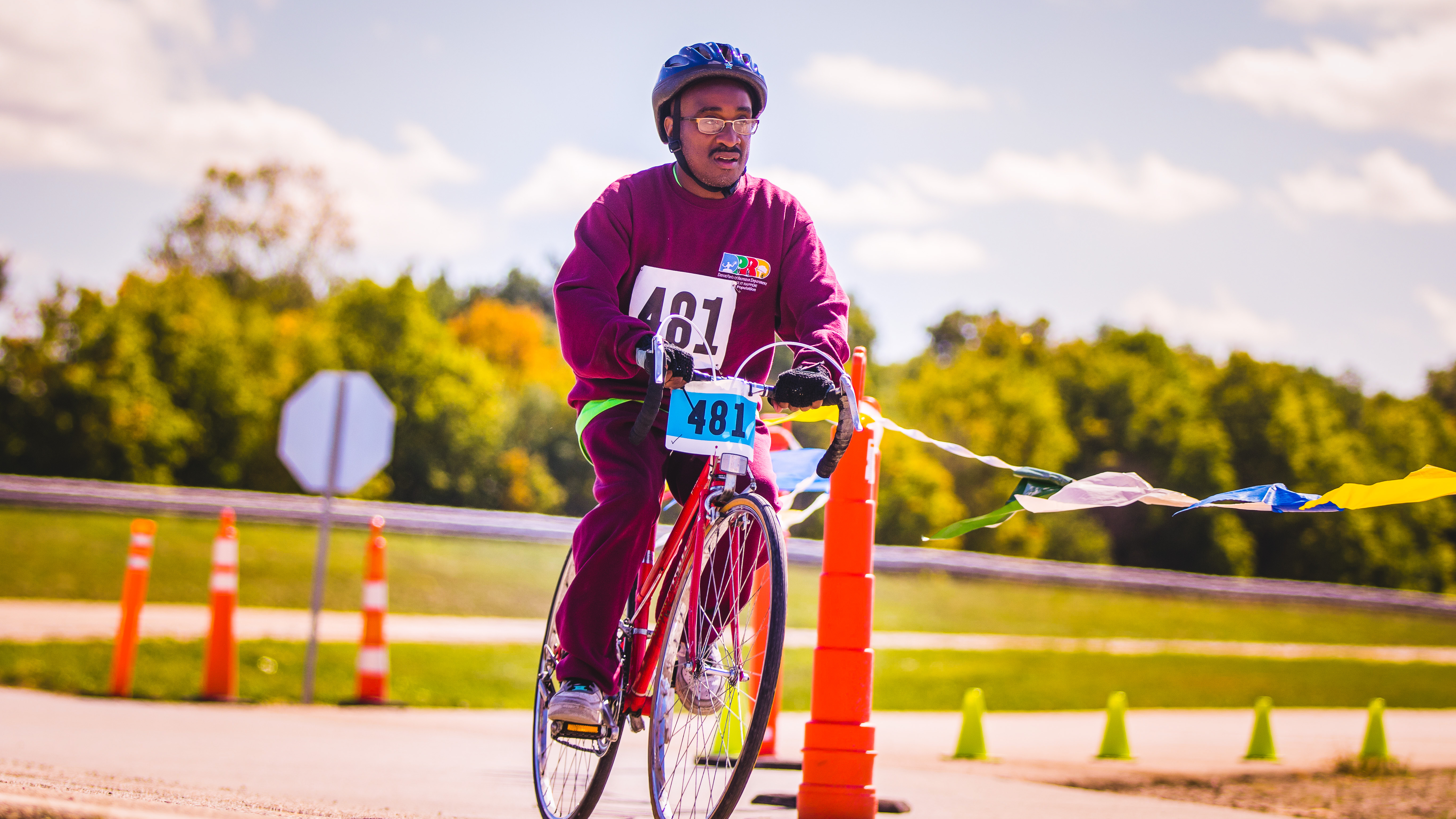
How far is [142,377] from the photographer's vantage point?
4091 cm

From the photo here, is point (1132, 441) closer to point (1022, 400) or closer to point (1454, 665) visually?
point (1022, 400)

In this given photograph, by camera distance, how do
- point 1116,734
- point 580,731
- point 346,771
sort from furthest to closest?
point 1116,734 < point 346,771 < point 580,731

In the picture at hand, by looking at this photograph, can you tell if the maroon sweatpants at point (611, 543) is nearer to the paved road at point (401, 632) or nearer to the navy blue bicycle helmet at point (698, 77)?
the navy blue bicycle helmet at point (698, 77)

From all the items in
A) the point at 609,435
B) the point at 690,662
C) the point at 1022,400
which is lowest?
the point at 690,662

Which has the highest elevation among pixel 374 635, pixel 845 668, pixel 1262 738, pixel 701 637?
pixel 701 637

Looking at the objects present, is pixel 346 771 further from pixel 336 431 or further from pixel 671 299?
pixel 336 431

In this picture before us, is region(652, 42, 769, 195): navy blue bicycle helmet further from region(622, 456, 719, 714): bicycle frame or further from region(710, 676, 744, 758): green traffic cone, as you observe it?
region(710, 676, 744, 758): green traffic cone

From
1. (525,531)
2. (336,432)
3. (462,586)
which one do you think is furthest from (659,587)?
(525,531)

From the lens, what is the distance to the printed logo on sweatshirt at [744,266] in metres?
3.93

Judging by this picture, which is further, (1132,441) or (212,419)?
(1132,441)

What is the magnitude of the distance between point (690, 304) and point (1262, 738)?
5.97 meters

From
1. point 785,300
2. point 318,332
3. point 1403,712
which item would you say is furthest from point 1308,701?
point 318,332

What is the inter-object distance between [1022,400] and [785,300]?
44318mm

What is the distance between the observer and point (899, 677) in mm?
13617
